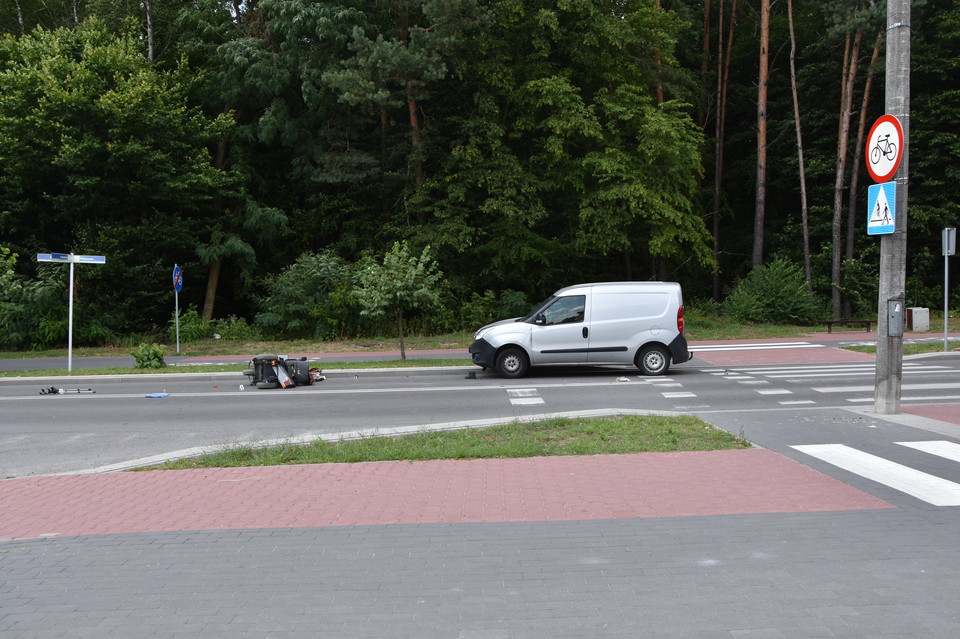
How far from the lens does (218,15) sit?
103 feet

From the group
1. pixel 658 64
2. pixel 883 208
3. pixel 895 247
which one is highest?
pixel 658 64

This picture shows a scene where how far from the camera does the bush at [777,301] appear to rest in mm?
28438

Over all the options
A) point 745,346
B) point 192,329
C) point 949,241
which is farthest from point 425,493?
point 192,329

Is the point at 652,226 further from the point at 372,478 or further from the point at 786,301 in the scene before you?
the point at 372,478

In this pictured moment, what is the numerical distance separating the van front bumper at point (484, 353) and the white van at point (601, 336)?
2 centimetres

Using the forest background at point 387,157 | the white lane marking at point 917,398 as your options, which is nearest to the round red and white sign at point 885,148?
the white lane marking at point 917,398

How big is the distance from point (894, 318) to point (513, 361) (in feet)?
26.8

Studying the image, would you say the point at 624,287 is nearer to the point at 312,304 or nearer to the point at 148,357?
the point at 148,357

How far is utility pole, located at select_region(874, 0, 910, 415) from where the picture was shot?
9797 millimetres

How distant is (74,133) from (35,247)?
18.4 ft

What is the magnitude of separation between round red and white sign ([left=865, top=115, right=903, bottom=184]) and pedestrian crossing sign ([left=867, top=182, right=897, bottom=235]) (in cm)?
12

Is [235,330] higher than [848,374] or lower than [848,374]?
higher

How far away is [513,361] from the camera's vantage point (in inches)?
639

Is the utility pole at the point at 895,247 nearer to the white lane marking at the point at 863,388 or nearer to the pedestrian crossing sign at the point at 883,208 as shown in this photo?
the pedestrian crossing sign at the point at 883,208
